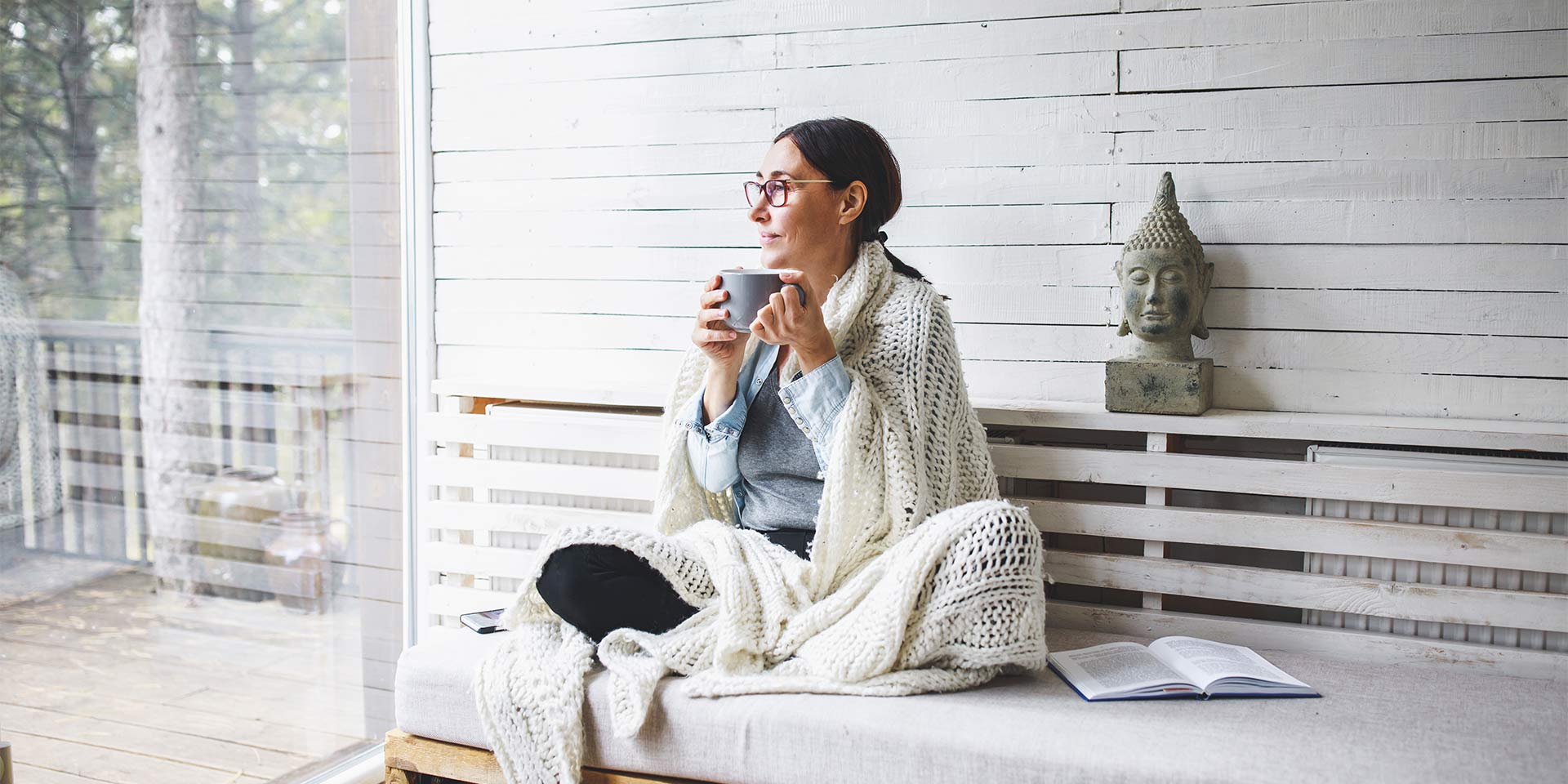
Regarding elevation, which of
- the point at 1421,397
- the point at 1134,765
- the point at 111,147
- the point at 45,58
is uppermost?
the point at 45,58

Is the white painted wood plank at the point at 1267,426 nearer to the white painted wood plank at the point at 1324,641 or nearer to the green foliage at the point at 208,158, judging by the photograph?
the white painted wood plank at the point at 1324,641

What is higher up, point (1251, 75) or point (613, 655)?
point (1251, 75)

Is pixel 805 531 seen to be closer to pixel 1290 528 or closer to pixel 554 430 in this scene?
pixel 554 430

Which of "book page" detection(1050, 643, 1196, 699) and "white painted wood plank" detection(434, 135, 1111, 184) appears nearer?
"book page" detection(1050, 643, 1196, 699)

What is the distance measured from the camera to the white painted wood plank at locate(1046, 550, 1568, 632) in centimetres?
192

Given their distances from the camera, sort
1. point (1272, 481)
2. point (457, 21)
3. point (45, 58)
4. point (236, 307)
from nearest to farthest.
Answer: point (45, 58) < point (1272, 481) < point (236, 307) < point (457, 21)

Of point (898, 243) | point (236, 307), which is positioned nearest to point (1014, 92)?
point (898, 243)

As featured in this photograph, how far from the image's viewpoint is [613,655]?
1.78m

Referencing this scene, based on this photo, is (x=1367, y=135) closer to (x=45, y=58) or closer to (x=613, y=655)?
(x=613, y=655)

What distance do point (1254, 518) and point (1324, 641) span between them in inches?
9.2

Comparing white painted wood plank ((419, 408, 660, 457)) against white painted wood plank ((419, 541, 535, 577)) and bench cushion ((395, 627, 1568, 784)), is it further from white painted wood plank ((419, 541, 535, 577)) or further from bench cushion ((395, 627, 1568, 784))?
bench cushion ((395, 627, 1568, 784))

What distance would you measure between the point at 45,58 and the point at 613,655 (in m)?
1.22

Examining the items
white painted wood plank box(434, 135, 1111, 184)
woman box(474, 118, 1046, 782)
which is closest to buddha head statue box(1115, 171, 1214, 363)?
white painted wood plank box(434, 135, 1111, 184)

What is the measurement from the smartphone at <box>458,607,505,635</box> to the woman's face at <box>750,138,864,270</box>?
0.77 m
